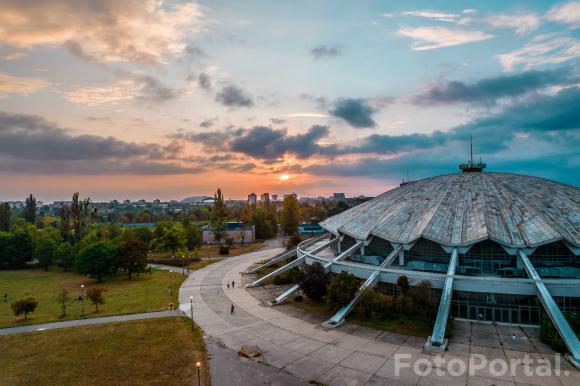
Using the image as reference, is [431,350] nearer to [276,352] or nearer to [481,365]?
[481,365]

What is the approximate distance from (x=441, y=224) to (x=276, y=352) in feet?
98.0

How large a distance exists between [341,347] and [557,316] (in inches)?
809

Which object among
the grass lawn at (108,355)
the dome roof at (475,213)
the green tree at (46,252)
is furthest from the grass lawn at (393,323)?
the green tree at (46,252)

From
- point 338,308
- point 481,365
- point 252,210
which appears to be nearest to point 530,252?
point 481,365

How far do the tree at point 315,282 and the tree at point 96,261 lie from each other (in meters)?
41.9

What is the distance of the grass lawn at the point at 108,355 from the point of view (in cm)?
2843

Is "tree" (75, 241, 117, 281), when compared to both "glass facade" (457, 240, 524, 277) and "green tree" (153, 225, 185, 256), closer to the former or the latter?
"green tree" (153, 225, 185, 256)

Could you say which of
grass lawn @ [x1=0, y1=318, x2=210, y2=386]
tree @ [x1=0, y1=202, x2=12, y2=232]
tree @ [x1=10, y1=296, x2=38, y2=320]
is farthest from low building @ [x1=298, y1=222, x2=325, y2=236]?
tree @ [x1=0, y1=202, x2=12, y2=232]

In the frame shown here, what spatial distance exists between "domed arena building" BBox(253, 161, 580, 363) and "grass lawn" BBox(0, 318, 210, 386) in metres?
15.6

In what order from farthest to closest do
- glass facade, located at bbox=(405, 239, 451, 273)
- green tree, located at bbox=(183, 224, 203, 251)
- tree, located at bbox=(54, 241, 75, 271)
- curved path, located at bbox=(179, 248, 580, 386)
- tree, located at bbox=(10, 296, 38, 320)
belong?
green tree, located at bbox=(183, 224, 203, 251) → tree, located at bbox=(54, 241, 75, 271) → glass facade, located at bbox=(405, 239, 451, 273) → tree, located at bbox=(10, 296, 38, 320) → curved path, located at bbox=(179, 248, 580, 386)

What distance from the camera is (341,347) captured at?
32594mm

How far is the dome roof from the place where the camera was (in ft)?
144

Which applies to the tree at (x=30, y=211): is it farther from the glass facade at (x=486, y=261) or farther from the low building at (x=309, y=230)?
the glass facade at (x=486, y=261)

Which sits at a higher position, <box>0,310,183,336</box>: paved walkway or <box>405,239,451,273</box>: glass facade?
<box>405,239,451,273</box>: glass facade
